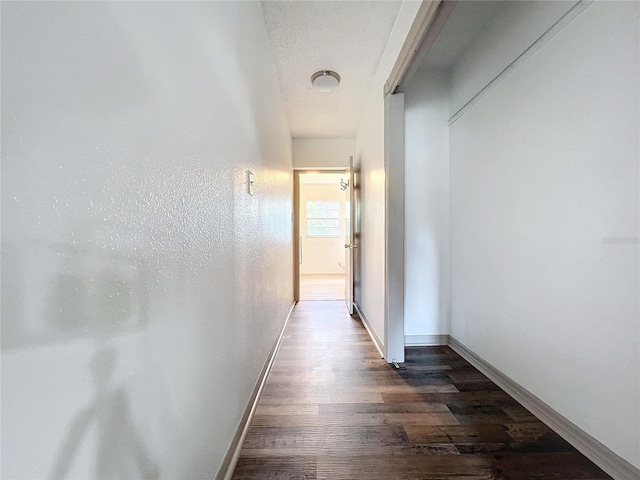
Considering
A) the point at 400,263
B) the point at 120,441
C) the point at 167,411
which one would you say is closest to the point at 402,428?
the point at 400,263

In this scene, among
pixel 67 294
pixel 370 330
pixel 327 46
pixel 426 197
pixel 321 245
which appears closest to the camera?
pixel 67 294

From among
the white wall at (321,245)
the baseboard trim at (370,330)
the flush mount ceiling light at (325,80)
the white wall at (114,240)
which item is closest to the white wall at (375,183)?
the baseboard trim at (370,330)

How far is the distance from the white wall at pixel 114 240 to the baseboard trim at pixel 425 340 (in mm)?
1780

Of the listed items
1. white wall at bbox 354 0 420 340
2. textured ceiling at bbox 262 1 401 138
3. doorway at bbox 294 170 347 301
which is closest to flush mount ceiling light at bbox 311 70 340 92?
textured ceiling at bbox 262 1 401 138

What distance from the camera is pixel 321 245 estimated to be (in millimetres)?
7191

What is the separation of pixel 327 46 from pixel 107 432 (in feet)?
7.93

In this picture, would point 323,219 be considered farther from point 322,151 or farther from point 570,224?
point 570,224

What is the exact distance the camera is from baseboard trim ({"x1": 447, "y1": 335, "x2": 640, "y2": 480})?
1053mm

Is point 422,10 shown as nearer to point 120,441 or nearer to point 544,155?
point 544,155

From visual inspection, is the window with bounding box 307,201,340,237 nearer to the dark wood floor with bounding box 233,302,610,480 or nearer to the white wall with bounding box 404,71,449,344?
the white wall with bounding box 404,71,449,344

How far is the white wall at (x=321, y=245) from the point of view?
23.4 ft

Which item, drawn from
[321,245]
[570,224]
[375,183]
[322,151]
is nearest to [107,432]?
[570,224]

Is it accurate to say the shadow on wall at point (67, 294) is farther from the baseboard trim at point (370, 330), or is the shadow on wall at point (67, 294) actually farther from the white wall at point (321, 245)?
the white wall at point (321, 245)

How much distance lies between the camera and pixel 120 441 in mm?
520
